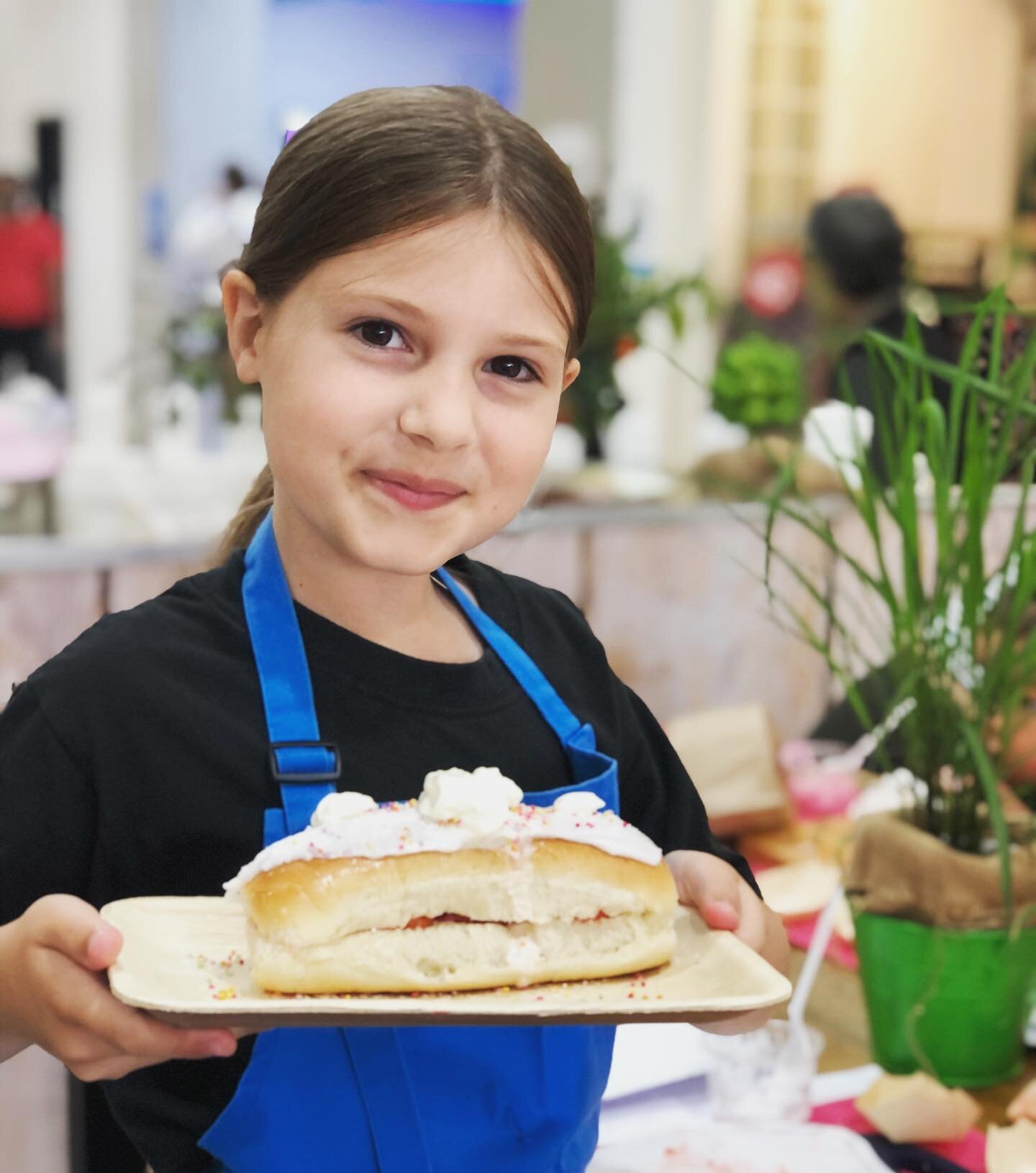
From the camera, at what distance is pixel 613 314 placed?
2377 millimetres

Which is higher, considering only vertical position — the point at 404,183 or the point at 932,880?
the point at 404,183

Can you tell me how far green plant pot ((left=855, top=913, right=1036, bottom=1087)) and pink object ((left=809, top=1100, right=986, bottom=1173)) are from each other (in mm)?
73

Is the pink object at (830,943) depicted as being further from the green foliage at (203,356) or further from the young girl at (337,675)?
the green foliage at (203,356)

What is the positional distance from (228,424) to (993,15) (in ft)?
18.0

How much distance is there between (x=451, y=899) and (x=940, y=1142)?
59 cm

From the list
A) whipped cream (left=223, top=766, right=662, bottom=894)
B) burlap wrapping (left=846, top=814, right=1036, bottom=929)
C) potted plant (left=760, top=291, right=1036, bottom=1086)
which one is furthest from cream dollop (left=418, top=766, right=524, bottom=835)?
burlap wrapping (left=846, top=814, right=1036, bottom=929)

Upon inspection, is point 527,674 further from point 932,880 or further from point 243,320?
point 932,880

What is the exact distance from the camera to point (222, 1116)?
72cm

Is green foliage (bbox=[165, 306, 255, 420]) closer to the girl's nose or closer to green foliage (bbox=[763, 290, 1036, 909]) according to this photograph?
green foliage (bbox=[763, 290, 1036, 909])

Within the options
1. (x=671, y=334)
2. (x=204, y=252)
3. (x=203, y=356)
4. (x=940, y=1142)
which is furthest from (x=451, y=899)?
(x=204, y=252)

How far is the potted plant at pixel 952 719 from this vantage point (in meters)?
1.08

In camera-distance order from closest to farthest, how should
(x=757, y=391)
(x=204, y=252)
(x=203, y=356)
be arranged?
(x=203, y=356) < (x=757, y=391) < (x=204, y=252)

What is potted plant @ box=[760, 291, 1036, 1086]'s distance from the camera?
1083 mm

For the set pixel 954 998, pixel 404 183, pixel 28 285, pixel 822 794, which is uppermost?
pixel 404 183
